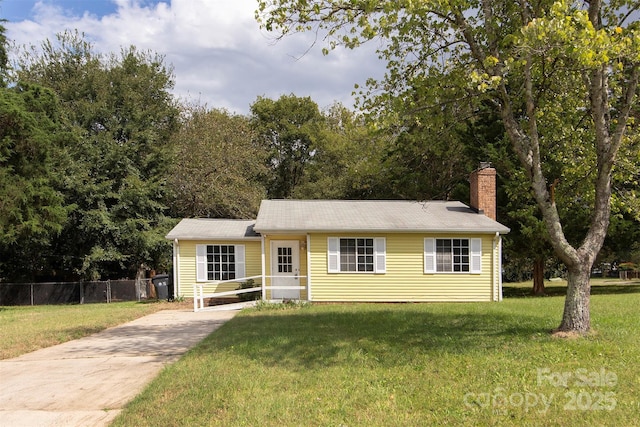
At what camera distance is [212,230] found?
18.7m

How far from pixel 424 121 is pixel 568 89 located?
3.21 meters

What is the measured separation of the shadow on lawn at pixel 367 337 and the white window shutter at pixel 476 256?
15.3 feet

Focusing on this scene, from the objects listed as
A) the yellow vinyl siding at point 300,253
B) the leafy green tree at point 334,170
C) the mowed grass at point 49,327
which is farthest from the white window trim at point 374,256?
the leafy green tree at point 334,170

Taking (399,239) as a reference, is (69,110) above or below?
above

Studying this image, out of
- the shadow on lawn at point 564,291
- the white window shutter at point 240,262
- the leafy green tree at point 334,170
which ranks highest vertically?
the leafy green tree at point 334,170

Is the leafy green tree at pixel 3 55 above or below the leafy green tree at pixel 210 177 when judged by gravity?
above

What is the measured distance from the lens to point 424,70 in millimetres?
9734

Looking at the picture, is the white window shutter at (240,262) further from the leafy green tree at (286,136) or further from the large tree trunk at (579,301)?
the leafy green tree at (286,136)

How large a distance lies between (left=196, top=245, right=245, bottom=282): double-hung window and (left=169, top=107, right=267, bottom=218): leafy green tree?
9388 millimetres

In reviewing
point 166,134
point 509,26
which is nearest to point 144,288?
point 166,134

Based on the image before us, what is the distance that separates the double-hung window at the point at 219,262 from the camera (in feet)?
59.7

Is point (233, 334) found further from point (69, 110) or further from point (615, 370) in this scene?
point (69, 110)

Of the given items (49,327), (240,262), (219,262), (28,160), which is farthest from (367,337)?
(28,160)

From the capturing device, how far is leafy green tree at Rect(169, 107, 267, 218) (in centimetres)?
2778
